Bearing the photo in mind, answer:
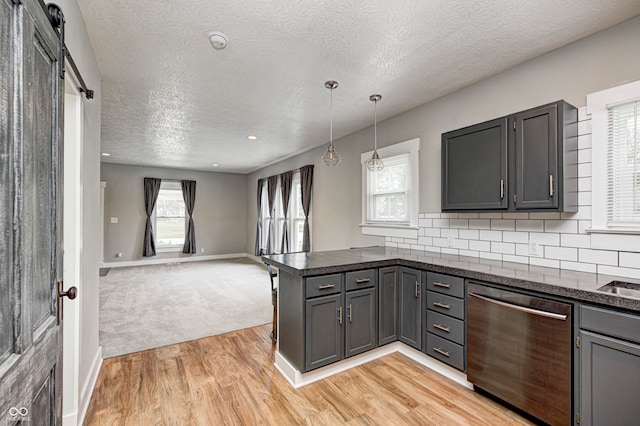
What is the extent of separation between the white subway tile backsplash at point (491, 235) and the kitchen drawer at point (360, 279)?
110 centimetres

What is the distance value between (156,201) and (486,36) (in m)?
7.85

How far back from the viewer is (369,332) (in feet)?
8.63

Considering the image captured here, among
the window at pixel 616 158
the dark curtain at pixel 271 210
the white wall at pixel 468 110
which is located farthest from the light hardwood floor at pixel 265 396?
the dark curtain at pixel 271 210

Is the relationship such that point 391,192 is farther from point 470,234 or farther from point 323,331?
point 323,331

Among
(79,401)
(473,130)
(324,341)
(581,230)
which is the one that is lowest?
(79,401)

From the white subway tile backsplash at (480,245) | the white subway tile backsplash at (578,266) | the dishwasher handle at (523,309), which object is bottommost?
the dishwasher handle at (523,309)

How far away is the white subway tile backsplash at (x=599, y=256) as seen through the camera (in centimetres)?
199

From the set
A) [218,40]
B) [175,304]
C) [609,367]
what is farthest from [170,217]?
[609,367]

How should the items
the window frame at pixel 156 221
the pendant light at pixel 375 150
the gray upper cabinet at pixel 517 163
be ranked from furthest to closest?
the window frame at pixel 156 221, the pendant light at pixel 375 150, the gray upper cabinet at pixel 517 163

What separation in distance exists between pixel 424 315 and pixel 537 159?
1.51 m

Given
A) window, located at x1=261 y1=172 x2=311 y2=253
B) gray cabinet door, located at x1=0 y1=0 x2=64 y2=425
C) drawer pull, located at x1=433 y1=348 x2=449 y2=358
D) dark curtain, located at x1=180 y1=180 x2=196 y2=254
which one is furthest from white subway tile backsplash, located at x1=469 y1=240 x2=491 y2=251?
dark curtain, located at x1=180 y1=180 x2=196 y2=254

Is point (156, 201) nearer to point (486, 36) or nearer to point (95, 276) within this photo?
point (95, 276)

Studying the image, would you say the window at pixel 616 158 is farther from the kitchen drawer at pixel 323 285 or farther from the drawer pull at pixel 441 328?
the kitchen drawer at pixel 323 285

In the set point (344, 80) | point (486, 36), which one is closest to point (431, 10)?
point (486, 36)
